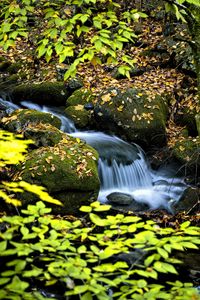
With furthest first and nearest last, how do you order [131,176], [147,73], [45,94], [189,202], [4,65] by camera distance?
1. [4,65]
2. [147,73]
3. [45,94]
4. [131,176]
5. [189,202]

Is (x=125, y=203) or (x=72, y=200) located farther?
(x=125, y=203)

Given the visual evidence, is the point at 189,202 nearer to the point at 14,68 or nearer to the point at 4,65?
the point at 14,68

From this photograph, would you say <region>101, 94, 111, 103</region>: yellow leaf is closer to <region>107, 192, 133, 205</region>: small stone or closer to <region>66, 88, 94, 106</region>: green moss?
<region>66, 88, 94, 106</region>: green moss

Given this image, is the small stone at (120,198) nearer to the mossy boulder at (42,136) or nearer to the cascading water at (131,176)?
the cascading water at (131,176)

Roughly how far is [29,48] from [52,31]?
11.1m

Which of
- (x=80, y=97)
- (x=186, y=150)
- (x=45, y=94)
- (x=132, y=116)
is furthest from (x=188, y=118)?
(x=45, y=94)

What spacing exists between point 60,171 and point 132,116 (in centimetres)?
341

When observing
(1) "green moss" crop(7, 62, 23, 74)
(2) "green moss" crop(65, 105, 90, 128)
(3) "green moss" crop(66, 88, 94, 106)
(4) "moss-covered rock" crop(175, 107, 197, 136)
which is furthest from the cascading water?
(1) "green moss" crop(7, 62, 23, 74)

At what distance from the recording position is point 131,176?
8.84 metres

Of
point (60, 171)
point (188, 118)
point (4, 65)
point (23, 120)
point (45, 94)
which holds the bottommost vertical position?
point (60, 171)

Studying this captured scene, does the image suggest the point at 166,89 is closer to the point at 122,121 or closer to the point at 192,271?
the point at 122,121

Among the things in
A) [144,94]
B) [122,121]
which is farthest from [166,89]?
[122,121]

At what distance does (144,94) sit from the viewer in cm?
1005

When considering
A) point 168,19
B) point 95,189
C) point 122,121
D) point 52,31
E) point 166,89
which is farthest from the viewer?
point 168,19
